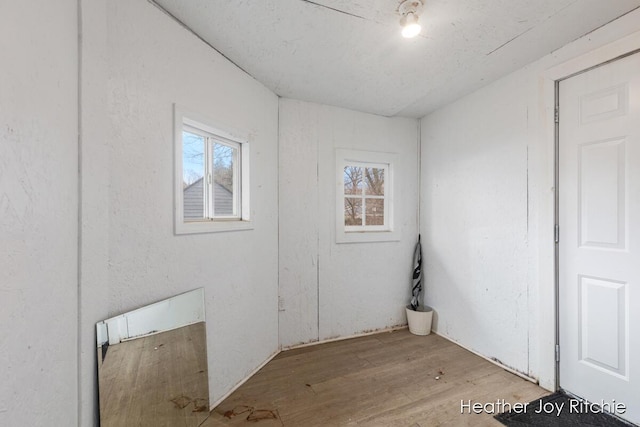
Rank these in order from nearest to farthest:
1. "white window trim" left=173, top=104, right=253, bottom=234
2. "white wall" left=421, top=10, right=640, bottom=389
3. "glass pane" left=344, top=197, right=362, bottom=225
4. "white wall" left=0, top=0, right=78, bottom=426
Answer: "white wall" left=0, top=0, right=78, bottom=426
"white window trim" left=173, top=104, right=253, bottom=234
"white wall" left=421, top=10, right=640, bottom=389
"glass pane" left=344, top=197, right=362, bottom=225

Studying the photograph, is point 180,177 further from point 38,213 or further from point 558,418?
point 558,418

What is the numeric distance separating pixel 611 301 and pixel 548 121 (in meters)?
1.26

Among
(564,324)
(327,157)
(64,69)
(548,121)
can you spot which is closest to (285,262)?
(327,157)

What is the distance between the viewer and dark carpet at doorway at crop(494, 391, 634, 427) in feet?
5.25

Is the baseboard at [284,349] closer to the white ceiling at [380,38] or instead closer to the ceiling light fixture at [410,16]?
the white ceiling at [380,38]

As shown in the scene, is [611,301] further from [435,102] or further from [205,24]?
[205,24]

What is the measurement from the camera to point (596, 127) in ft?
5.63

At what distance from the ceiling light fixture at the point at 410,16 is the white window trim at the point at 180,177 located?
1.30m

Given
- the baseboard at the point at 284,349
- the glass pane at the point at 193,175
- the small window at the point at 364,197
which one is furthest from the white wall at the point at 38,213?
the small window at the point at 364,197

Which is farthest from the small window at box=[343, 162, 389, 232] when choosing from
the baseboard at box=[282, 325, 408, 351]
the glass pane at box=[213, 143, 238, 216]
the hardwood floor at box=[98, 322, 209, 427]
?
the hardwood floor at box=[98, 322, 209, 427]

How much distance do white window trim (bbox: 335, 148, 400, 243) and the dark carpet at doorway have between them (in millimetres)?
1713

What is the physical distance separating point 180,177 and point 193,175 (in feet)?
0.82

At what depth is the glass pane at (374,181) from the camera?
3.05 m

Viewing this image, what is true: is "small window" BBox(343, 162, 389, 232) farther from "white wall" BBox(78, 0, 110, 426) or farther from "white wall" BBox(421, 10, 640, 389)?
A: "white wall" BBox(78, 0, 110, 426)
